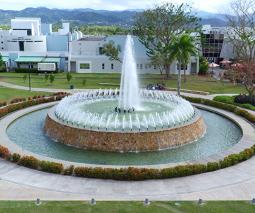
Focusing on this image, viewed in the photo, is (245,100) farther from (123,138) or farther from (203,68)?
(203,68)

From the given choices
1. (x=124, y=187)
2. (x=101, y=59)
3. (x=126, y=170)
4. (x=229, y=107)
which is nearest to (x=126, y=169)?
(x=126, y=170)

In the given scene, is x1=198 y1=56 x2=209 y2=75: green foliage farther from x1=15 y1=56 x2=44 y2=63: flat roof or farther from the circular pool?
the circular pool

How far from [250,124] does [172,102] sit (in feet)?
23.6

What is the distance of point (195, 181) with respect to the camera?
19438 millimetres

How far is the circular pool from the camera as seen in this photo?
23125mm

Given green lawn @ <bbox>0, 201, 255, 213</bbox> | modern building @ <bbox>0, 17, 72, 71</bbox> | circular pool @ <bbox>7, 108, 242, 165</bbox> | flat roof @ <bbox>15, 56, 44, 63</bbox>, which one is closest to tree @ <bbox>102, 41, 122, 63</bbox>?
modern building @ <bbox>0, 17, 72, 71</bbox>

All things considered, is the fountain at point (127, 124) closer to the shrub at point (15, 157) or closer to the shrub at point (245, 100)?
the shrub at point (15, 157)

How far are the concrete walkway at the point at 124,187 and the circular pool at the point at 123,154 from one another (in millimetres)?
3330

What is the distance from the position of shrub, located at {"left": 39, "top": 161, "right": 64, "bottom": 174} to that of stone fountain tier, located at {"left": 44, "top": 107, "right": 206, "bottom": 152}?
15.5ft

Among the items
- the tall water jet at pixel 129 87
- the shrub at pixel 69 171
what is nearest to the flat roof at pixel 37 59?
the tall water jet at pixel 129 87

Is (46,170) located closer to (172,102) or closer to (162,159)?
(162,159)

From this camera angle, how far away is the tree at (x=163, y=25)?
57000 millimetres

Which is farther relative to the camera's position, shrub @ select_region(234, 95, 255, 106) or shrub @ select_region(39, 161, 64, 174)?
shrub @ select_region(234, 95, 255, 106)

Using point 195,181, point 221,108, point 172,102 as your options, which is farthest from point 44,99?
point 195,181
